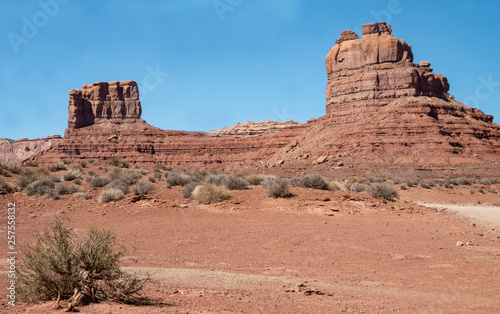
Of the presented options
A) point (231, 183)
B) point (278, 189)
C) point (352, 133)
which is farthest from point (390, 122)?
point (278, 189)

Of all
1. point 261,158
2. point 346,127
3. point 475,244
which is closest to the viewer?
point 475,244

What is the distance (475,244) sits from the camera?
998cm

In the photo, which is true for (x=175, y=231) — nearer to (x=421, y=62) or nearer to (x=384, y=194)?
(x=384, y=194)

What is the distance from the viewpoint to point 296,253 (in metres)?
9.15

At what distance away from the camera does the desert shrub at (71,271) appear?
4844mm

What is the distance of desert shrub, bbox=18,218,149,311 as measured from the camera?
4844 millimetres

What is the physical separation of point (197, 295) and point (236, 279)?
1.21m

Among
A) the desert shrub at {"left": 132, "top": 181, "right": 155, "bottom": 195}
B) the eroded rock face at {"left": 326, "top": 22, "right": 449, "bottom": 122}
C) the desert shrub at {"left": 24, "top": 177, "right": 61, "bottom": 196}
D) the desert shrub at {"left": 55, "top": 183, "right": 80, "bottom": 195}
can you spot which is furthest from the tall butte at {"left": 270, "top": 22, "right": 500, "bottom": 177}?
the desert shrub at {"left": 24, "top": 177, "right": 61, "bottom": 196}

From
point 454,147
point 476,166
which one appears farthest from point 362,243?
point 454,147

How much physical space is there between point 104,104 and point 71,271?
99.2 meters

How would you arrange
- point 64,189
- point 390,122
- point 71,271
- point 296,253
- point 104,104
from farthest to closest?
point 104,104, point 390,122, point 64,189, point 296,253, point 71,271

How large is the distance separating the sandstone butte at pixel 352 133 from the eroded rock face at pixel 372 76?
16 cm

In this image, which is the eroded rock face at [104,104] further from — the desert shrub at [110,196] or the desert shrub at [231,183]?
the desert shrub at [110,196]

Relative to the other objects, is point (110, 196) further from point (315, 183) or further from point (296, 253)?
point (296, 253)
